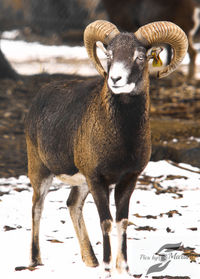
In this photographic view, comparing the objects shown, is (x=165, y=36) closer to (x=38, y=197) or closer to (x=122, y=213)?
(x=122, y=213)

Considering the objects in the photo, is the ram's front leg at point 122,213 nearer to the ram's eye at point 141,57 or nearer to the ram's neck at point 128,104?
the ram's neck at point 128,104

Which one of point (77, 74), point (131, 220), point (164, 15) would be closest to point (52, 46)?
point (77, 74)

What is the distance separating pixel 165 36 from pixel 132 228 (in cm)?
271

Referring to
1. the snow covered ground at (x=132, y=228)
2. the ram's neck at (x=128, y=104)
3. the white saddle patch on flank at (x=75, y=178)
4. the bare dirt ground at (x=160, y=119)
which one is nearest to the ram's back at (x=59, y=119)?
the white saddle patch on flank at (x=75, y=178)

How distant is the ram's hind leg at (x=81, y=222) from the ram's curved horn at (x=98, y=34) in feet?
4.17

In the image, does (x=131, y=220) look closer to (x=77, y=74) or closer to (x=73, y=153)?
(x=73, y=153)

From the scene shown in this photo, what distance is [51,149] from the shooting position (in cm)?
544

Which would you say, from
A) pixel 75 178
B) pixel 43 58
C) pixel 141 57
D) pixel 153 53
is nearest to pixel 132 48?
pixel 141 57

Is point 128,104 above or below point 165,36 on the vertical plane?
below

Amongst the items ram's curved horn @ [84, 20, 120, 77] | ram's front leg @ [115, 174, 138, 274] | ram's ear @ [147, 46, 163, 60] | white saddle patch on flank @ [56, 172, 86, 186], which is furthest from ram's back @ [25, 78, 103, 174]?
ram's ear @ [147, 46, 163, 60]

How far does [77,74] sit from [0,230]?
31.8 feet

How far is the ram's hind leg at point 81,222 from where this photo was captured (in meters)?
5.59

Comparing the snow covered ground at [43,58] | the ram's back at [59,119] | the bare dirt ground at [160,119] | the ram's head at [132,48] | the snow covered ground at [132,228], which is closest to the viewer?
the ram's head at [132,48]

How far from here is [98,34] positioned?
5.11 meters
